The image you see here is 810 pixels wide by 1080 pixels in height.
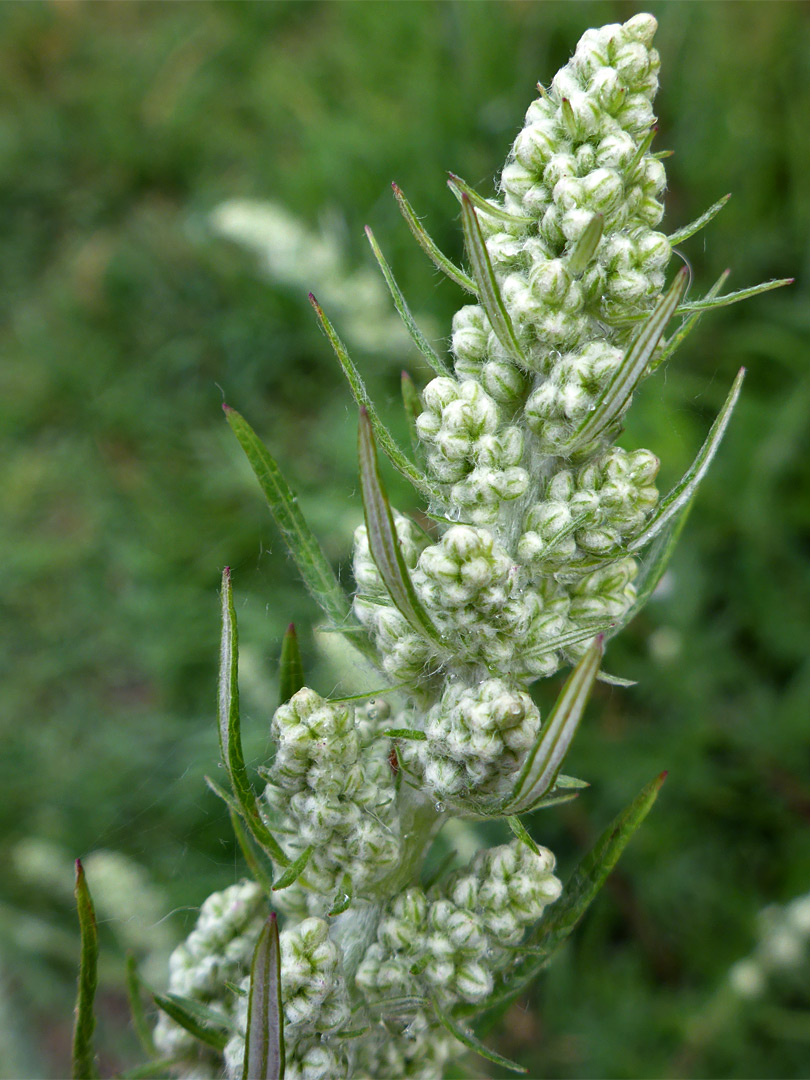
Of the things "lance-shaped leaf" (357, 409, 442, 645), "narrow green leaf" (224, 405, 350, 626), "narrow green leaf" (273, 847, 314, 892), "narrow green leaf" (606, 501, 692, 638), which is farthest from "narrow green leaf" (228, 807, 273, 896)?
"narrow green leaf" (606, 501, 692, 638)

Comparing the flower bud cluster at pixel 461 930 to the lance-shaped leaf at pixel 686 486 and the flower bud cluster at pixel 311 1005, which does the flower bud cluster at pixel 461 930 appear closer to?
the flower bud cluster at pixel 311 1005

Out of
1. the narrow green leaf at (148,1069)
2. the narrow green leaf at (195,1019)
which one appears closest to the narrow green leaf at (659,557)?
the narrow green leaf at (195,1019)

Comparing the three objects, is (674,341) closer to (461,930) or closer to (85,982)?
(461,930)

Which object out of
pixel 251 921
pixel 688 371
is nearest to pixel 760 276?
pixel 688 371

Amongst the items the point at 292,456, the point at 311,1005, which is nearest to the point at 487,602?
the point at 311,1005

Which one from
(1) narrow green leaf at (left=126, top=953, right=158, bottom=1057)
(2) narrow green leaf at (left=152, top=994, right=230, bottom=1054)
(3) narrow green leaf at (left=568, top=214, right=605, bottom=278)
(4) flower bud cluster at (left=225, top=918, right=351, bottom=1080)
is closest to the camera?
(3) narrow green leaf at (left=568, top=214, right=605, bottom=278)

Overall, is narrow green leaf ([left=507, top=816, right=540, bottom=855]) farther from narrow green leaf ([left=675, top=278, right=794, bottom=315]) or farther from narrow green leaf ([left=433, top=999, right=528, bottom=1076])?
narrow green leaf ([left=675, top=278, right=794, bottom=315])
